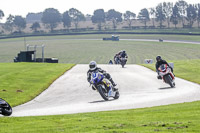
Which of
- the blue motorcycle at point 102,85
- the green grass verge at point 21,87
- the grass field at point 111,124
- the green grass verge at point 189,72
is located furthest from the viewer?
the green grass verge at point 189,72

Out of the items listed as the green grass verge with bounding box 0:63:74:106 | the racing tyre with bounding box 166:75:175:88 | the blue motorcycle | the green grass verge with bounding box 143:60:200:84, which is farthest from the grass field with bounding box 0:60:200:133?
the green grass verge with bounding box 143:60:200:84

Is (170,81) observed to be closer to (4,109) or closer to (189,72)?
(4,109)

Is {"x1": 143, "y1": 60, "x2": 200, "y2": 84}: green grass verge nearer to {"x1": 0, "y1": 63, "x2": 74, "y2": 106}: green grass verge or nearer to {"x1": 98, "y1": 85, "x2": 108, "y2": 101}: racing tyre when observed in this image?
{"x1": 98, "y1": 85, "x2": 108, "y2": 101}: racing tyre

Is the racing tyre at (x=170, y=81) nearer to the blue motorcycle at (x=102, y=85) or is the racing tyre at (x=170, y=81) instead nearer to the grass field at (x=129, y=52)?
the blue motorcycle at (x=102, y=85)

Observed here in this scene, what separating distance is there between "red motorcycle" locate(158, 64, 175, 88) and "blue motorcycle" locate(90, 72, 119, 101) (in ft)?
18.0

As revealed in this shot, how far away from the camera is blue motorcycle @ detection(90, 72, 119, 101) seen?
18.0 m

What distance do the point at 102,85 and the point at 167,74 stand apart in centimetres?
637

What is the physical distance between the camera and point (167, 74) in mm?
23156

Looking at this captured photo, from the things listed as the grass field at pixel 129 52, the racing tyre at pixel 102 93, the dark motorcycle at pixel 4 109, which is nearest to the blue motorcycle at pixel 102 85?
the racing tyre at pixel 102 93

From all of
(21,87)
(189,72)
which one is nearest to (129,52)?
(189,72)

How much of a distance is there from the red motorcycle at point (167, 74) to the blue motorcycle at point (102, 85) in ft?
18.0

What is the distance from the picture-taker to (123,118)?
11.4 metres

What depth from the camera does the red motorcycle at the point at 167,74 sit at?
2289 cm

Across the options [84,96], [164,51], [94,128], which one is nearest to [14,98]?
[84,96]
